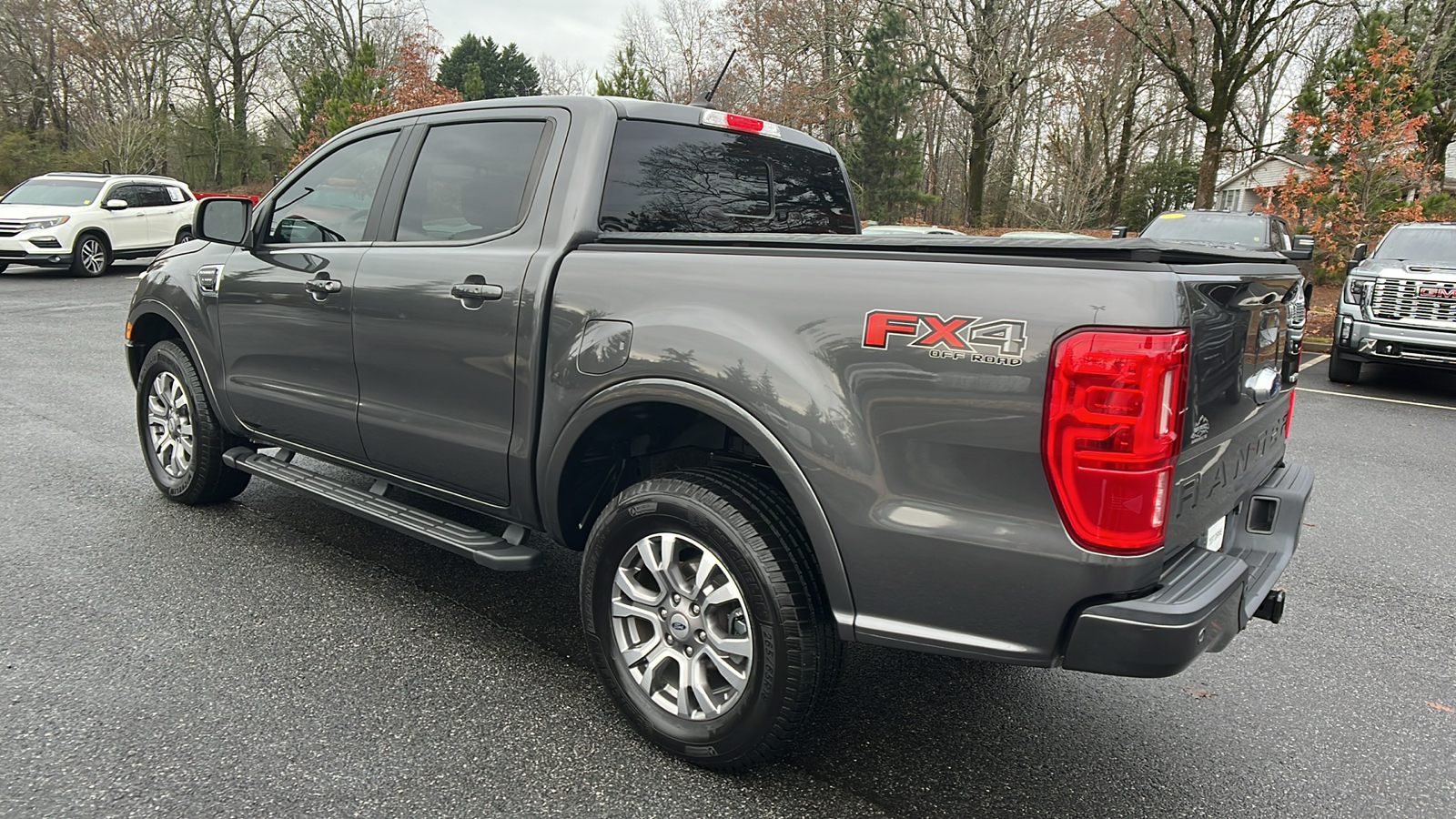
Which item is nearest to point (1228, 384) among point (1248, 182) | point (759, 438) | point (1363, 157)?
point (759, 438)

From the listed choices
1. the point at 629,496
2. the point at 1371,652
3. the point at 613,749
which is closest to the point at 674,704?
the point at 613,749

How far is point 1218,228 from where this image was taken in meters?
13.5

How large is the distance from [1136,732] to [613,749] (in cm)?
163

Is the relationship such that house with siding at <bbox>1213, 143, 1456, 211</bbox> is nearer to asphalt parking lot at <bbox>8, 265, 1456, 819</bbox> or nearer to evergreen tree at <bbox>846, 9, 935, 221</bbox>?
evergreen tree at <bbox>846, 9, 935, 221</bbox>

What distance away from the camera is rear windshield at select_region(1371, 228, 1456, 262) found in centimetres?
958

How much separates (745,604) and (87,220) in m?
18.8

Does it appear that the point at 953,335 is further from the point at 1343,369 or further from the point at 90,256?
the point at 90,256

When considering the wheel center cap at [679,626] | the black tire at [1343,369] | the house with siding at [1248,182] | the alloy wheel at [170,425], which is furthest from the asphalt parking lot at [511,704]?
the house with siding at [1248,182]

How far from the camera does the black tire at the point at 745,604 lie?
2.38m

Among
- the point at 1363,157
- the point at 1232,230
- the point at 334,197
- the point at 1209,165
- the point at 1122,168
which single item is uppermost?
the point at 1122,168

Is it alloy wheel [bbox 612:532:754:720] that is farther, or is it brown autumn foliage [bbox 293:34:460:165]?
brown autumn foliage [bbox 293:34:460:165]

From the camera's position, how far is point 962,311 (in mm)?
2090

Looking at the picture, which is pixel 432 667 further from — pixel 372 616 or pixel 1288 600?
pixel 1288 600

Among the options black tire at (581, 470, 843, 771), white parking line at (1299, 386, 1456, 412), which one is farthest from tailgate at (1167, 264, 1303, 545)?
white parking line at (1299, 386, 1456, 412)
